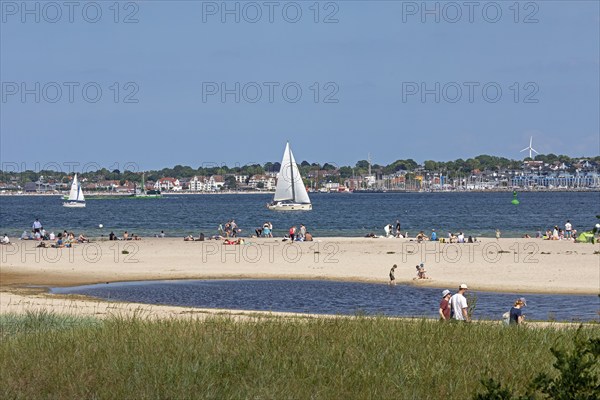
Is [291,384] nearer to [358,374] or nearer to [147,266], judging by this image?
[358,374]

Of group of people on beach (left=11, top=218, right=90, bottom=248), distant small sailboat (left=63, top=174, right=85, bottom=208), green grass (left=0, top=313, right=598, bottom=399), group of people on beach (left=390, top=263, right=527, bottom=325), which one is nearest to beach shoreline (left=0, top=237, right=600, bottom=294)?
group of people on beach (left=11, top=218, right=90, bottom=248)

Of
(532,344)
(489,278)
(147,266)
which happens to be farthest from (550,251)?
(532,344)

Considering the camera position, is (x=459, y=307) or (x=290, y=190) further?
(x=290, y=190)

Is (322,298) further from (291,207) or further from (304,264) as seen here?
(291,207)

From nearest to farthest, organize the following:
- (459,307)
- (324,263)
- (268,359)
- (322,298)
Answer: (268,359), (459,307), (322,298), (324,263)

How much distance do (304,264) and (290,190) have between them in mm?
74301

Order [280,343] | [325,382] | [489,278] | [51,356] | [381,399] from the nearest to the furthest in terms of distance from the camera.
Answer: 1. [381,399]
2. [325,382]
3. [51,356]
4. [280,343]
5. [489,278]

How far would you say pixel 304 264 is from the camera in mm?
45406

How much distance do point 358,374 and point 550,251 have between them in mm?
39008

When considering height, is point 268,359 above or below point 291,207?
below

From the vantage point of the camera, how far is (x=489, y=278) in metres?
37.8

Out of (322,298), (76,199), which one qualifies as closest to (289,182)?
(76,199)

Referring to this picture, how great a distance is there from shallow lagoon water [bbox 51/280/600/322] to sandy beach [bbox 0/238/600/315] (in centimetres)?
158

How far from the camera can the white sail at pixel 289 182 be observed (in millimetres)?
115812
